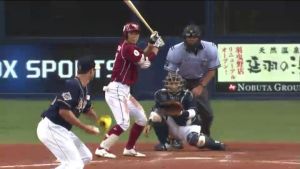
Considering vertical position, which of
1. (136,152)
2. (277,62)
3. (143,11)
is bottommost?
(136,152)

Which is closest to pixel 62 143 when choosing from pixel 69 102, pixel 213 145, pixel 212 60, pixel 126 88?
pixel 69 102

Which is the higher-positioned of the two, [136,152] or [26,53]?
[26,53]

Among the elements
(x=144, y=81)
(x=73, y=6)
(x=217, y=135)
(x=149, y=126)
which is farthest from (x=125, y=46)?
(x=73, y=6)

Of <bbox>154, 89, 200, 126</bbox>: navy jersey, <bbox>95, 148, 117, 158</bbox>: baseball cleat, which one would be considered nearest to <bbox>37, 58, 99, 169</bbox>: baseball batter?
<bbox>95, 148, 117, 158</bbox>: baseball cleat

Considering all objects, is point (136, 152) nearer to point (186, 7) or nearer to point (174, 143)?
point (174, 143)

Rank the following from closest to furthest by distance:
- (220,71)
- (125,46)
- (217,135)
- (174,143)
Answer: (125,46) → (174,143) → (217,135) → (220,71)

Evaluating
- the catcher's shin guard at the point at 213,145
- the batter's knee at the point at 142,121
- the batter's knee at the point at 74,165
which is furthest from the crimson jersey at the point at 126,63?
the batter's knee at the point at 74,165

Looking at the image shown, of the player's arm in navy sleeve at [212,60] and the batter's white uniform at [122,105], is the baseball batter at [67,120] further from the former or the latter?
the player's arm in navy sleeve at [212,60]
